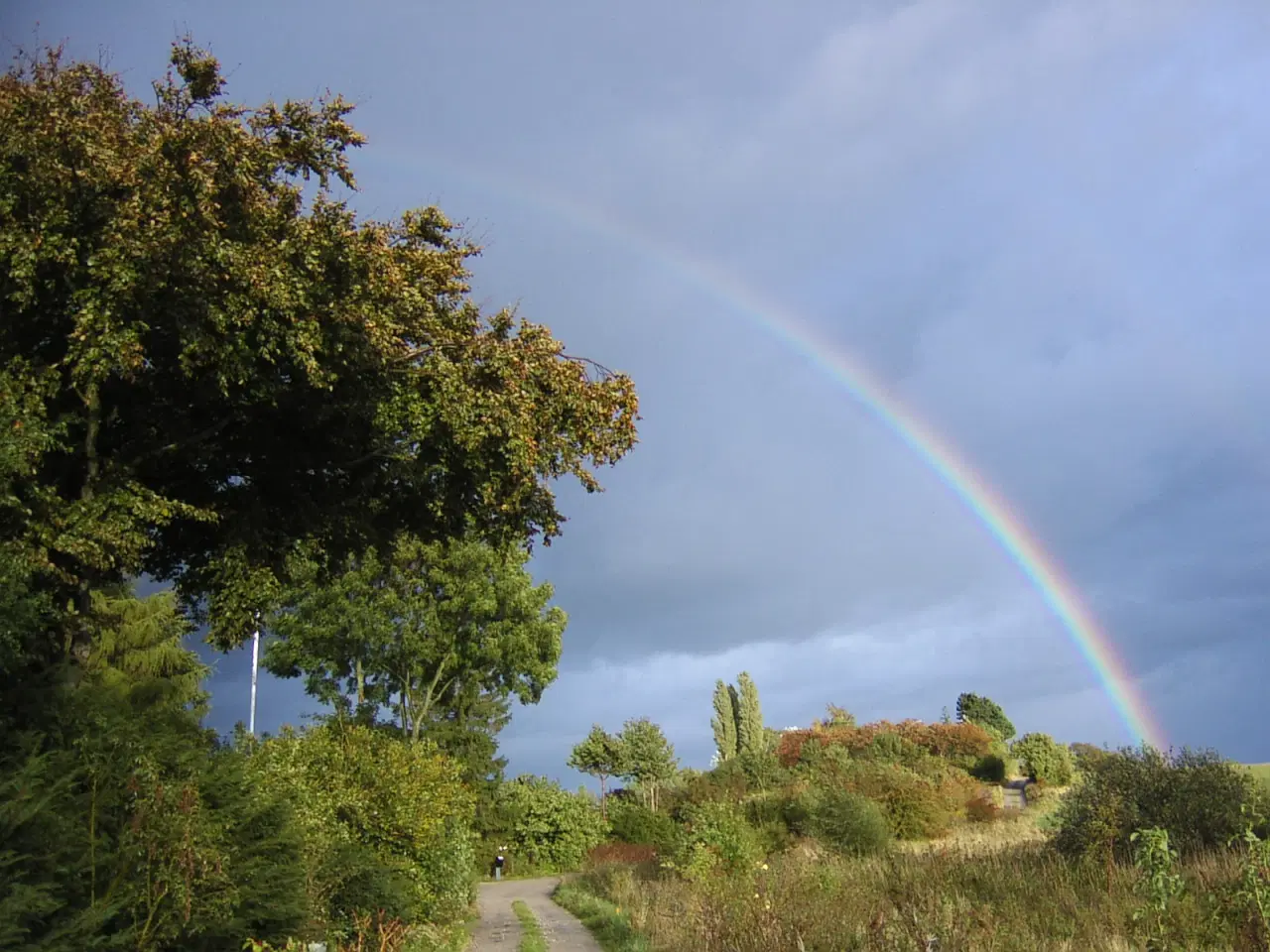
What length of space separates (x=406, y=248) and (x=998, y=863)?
40.8 feet

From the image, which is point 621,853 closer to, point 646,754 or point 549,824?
point 549,824

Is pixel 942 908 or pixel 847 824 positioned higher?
pixel 847 824

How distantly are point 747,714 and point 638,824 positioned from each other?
27523 millimetres

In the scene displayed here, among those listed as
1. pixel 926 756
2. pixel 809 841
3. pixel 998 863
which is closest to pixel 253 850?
pixel 998 863

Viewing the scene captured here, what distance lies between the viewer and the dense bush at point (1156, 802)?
16.0 m

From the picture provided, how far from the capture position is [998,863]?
15172mm

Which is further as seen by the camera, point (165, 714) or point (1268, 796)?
point (1268, 796)

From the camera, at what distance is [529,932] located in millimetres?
20000

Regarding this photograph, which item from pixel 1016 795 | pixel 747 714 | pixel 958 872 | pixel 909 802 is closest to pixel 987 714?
pixel 747 714

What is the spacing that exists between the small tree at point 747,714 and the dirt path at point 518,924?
36728 mm

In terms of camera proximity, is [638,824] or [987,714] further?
[987,714]

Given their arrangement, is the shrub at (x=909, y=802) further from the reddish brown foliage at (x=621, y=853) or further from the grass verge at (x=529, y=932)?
the grass verge at (x=529, y=932)

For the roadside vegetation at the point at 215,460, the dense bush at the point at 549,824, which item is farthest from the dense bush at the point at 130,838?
the dense bush at the point at 549,824

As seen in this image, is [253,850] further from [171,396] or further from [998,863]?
[998,863]
